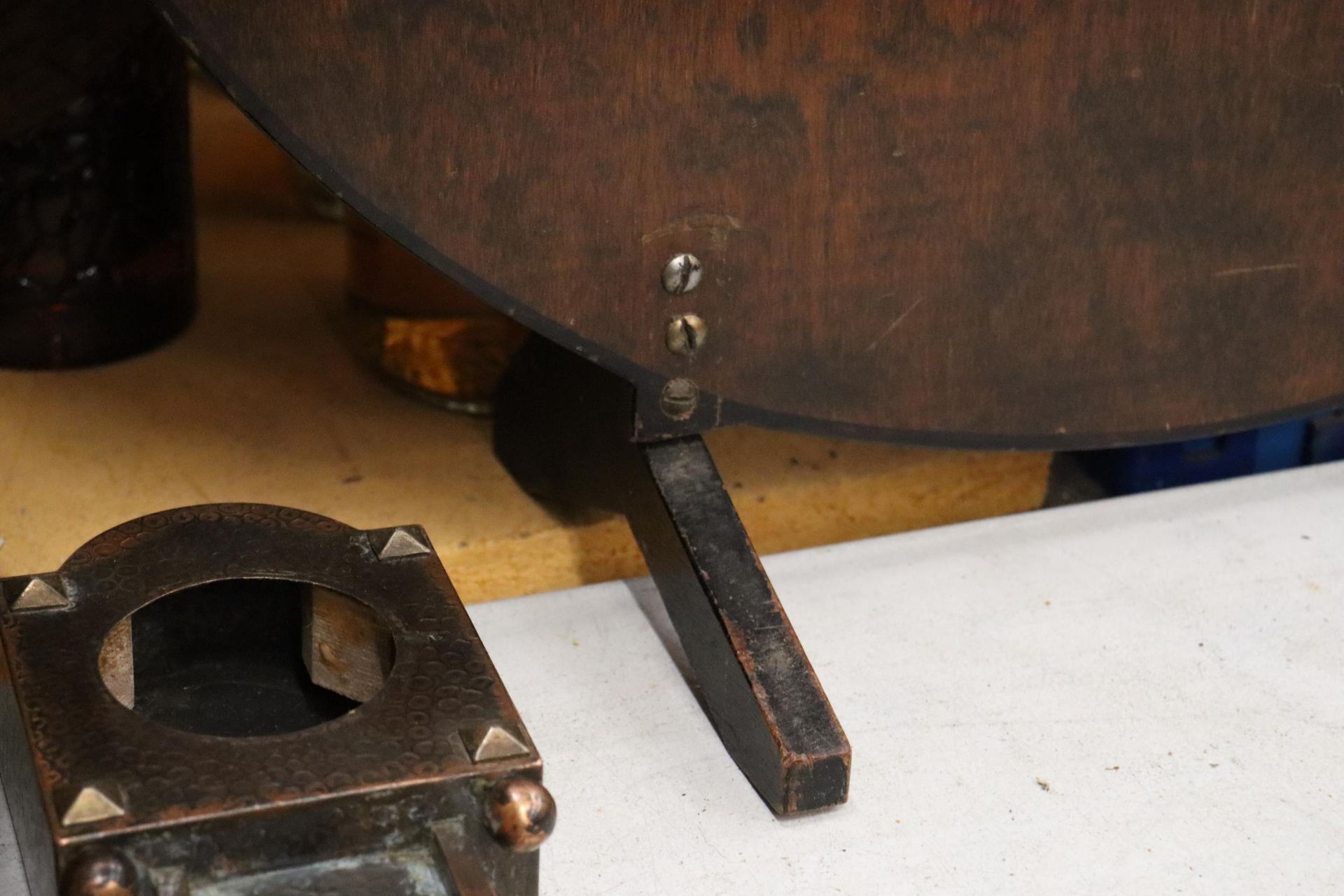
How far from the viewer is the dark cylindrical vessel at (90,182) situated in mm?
1136

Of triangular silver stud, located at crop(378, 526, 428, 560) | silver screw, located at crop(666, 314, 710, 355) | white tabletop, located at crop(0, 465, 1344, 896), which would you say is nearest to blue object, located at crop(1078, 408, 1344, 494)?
white tabletop, located at crop(0, 465, 1344, 896)

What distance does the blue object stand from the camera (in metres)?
1.28

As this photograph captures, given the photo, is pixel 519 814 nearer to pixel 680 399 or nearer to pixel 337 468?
pixel 680 399

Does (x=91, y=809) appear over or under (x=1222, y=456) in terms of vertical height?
over

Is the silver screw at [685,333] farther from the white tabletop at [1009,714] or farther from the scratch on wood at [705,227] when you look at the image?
the white tabletop at [1009,714]

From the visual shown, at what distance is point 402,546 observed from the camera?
0.81 meters

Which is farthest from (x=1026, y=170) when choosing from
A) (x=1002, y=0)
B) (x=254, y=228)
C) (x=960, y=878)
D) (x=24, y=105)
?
(x=254, y=228)

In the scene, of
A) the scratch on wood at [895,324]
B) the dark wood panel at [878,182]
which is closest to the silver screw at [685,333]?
the dark wood panel at [878,182]

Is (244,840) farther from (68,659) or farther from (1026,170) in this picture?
(1026,170)

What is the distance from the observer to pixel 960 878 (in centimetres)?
84

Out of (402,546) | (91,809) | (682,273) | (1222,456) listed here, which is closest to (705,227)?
(682,273)

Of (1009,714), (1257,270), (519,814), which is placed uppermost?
(1257,270)

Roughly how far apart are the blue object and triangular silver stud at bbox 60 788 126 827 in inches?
34.1

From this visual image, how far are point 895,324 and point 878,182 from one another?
92 millimetres
